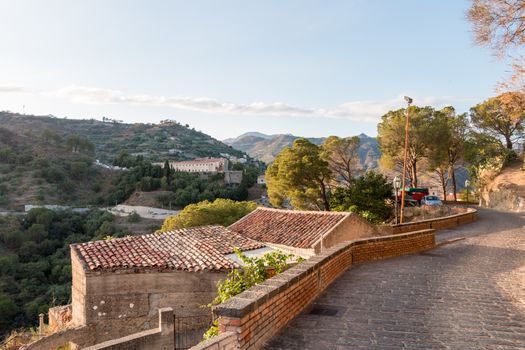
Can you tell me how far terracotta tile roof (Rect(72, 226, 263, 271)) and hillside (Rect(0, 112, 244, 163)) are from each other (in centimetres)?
10188

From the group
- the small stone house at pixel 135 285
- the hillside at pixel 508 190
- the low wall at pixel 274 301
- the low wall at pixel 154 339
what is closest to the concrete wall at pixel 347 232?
the small stone house at pixel 135 285

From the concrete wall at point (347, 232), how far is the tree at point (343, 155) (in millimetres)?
18268

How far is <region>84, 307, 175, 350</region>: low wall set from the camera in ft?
26.1

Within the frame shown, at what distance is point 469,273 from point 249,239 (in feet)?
30.1

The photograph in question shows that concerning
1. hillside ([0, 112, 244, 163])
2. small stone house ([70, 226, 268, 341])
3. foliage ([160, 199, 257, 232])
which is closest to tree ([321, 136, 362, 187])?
foliage ([160, 199, 257, 232])

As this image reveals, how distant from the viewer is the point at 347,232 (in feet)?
55.8

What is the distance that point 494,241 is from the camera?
17.5m

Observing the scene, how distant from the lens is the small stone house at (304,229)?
15.6 meters

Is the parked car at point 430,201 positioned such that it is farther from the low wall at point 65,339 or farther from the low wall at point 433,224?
the low wall at point 65,339

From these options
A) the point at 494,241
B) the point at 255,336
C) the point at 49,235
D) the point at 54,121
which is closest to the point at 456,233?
the point at 494,241

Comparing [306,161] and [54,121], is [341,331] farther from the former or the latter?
[54,121]

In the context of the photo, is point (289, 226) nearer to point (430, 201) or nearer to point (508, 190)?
point (430, 201)

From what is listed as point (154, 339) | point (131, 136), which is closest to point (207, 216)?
point (154, 339)

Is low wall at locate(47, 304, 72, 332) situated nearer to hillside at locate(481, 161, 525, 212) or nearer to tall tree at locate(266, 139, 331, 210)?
tall tree at locate(266, 139, 331, 210)
